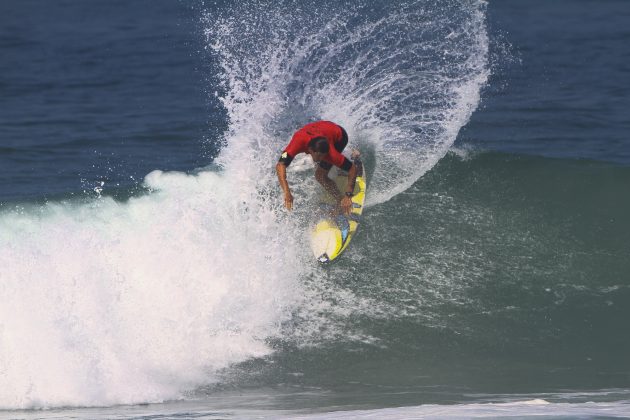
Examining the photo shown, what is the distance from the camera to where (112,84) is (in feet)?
65.8

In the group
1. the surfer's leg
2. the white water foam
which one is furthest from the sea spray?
the surfer's leg

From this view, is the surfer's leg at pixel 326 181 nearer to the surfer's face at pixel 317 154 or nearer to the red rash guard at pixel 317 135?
the red rash guard at pixel 317 135

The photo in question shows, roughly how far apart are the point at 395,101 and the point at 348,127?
268 cm

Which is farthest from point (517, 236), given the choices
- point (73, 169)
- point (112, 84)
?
point (112, 84)

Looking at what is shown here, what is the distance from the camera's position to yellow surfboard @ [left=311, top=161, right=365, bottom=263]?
1091cm

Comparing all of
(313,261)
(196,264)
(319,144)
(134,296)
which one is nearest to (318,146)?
(319,144)

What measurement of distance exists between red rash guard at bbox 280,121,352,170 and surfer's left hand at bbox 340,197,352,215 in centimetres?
60

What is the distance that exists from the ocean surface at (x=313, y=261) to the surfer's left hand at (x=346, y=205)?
0.47 meters

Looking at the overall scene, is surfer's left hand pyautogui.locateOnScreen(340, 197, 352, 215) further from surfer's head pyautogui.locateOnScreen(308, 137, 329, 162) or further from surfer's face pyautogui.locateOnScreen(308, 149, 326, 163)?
surfer's head pyautogui.locateOnScreen(308, 137, 329, 162)

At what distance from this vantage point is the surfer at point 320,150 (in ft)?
33.5

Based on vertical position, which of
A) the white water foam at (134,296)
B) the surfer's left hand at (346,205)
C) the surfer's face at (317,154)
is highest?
the surfer's face at (317,154)

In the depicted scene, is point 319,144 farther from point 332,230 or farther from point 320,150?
point 332,230

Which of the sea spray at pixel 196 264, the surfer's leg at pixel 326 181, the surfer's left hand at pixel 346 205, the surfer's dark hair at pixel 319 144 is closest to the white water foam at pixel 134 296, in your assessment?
the sea spray at pixel 196 264

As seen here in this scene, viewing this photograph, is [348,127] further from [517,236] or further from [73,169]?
[73,169]
